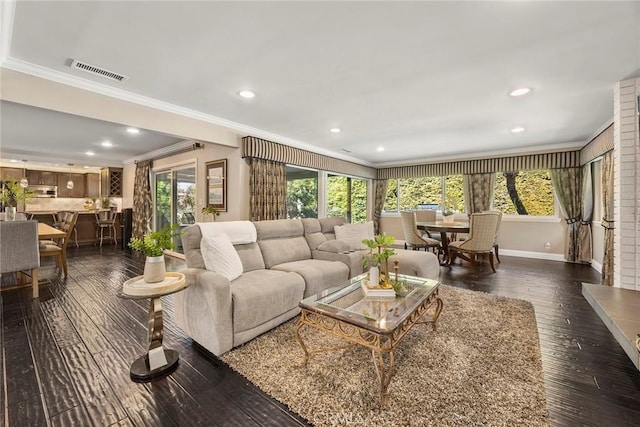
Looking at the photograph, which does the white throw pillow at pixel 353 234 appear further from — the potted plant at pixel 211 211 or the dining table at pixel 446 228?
the potted plant at pixel 211 211

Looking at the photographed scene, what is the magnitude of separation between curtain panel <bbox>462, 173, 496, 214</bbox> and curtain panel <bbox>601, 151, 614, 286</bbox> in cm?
215

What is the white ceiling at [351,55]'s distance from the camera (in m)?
1.78

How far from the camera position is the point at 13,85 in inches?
95.0

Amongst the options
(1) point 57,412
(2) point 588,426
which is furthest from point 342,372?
(1) point 57,412

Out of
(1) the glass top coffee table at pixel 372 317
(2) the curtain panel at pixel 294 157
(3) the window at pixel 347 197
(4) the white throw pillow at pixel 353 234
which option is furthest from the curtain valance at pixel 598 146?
(3) the window at pixel 347 197

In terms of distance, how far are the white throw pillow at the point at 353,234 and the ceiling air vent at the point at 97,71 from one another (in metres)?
3.06

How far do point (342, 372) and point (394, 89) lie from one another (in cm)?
275

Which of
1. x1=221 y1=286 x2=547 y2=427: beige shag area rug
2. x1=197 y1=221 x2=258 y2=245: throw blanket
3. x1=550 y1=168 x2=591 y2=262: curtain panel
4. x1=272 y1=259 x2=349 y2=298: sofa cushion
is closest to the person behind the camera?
x1=221 y1=286 x2=547 y2=427: beige shag area rug

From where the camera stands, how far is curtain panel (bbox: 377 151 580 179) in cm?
545

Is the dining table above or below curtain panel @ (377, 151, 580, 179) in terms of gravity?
below

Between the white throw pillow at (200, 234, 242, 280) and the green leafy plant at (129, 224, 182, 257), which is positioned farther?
the white throw pillow at (200, 234, 242, 280)

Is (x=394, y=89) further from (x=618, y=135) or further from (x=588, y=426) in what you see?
(x=588, y=426)

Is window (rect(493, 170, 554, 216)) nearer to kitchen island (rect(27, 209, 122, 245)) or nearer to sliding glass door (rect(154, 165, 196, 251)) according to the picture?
sliding glass door (rect(154, 165, 196, 251))

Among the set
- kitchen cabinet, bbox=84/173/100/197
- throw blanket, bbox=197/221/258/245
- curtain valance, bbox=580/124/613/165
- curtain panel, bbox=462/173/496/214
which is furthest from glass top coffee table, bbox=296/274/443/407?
kitchen cabinet, bbox=84/173/100/197
